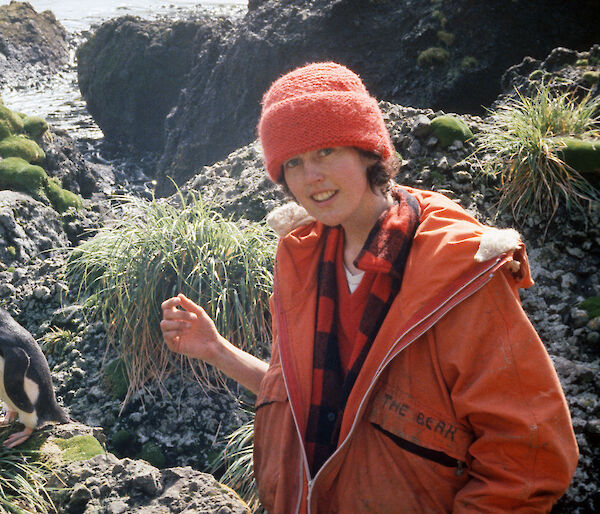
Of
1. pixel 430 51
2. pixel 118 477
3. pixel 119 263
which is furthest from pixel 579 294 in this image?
pixel 430 51

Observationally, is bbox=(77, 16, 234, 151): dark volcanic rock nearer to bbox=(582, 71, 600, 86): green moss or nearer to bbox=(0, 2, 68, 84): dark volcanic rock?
bbox=(0, 2, 68, 84): dark volcanic rock

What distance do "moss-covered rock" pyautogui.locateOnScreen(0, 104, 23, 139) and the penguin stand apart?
5.05 metres

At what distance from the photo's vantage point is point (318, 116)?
5.53 ft

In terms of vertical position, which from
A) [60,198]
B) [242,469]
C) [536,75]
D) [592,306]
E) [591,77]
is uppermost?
[536,75]

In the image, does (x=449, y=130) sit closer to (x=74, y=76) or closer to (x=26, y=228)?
(x=26, y=228)

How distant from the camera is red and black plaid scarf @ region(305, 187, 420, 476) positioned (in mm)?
1663

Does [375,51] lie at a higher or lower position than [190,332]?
higher

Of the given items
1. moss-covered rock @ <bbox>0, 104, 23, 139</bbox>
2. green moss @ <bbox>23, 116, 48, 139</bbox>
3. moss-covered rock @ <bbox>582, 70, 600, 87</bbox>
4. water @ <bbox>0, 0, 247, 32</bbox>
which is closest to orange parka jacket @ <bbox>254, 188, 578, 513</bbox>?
moss-covered rock @ <bbox>582, 70, 600, 87</bbox>

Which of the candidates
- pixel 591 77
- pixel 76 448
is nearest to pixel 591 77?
pixel 591 77

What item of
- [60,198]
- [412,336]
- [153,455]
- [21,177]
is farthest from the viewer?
[60,198]

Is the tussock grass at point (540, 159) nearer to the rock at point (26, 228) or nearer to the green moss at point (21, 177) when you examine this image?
the rock at point (26, 228)

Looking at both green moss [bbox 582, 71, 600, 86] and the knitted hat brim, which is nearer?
the knitted hat brim

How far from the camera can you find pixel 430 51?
295 inches

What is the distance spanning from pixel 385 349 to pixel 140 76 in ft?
44.1
